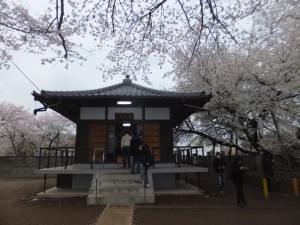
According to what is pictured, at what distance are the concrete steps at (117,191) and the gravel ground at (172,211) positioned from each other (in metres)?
→ 0.43

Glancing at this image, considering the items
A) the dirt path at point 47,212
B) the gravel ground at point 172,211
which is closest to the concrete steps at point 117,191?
the gravel ground at point 172,211

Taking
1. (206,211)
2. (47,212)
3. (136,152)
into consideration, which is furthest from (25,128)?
(206,211)

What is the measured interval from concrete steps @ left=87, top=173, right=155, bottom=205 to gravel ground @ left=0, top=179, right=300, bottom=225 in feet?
1.42

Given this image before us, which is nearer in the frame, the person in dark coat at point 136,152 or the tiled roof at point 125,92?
the person in dark coat at point 136,152

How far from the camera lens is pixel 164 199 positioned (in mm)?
12359

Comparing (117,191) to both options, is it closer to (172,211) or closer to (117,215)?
(117,215)

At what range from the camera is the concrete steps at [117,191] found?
11375 mm

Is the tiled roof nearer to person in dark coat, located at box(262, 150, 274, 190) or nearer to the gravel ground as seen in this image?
the gravel ground

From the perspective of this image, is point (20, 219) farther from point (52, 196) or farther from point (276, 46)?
point (276, 46)

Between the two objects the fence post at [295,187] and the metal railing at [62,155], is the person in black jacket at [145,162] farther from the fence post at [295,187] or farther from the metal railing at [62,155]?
the fence post at [295,187]

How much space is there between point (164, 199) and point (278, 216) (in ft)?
15.0

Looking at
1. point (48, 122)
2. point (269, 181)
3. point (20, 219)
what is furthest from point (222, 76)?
point (48, 122)

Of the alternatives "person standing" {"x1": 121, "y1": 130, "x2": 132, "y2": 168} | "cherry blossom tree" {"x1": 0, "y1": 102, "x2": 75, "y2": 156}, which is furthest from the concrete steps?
"cherry blossom tree" {"x1": 0, "y1": 102, "x2": 75, "y2": 156}

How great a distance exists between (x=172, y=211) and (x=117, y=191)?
2766mm
